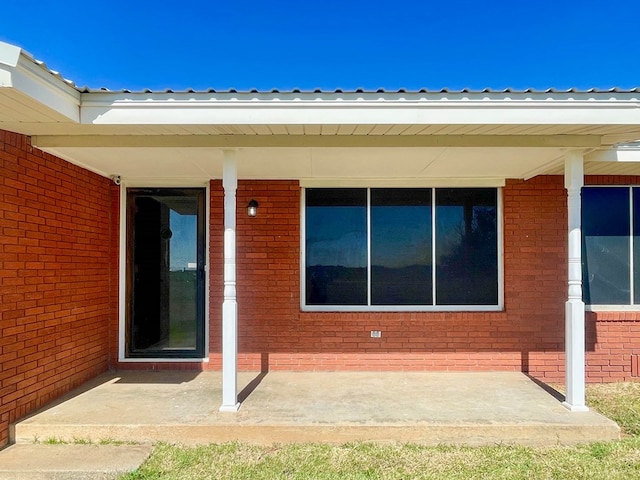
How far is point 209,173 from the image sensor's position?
552 centimetres

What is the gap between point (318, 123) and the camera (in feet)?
12.2

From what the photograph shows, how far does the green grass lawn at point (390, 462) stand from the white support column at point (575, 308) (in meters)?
0.54

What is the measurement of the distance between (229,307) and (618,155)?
4594mm

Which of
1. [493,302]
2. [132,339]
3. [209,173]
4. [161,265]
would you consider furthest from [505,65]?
[132,339]

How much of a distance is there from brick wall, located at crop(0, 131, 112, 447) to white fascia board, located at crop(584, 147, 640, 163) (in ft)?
19.5

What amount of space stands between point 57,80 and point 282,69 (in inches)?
347

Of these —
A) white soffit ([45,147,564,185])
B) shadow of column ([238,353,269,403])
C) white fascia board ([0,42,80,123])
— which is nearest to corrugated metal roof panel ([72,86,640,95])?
white fascia board ([0,42,80,123])

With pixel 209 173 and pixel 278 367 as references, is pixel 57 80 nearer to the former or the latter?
pixel 209 173

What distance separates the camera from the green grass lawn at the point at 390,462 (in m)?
3.38

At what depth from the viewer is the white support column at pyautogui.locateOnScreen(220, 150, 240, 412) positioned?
13.9 feet

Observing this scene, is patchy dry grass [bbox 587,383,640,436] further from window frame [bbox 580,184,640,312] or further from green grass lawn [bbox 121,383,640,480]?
window frame [bbox 580,184,640,312]

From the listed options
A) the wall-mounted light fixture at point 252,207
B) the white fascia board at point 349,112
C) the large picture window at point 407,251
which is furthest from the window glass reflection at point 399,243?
the white fascia board at point 349,112

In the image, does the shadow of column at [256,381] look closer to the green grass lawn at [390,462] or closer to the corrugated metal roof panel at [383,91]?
the green grass lawn at [390,462]

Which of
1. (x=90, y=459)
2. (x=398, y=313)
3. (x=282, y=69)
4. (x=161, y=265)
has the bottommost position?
(x=90, y=459)
